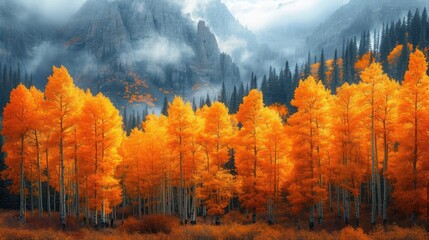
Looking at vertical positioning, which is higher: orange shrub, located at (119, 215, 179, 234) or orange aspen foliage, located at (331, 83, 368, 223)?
orange aspen foliage, located at (331, 83, 368, 223)

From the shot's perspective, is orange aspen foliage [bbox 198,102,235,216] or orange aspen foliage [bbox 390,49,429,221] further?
orange aspen foliage [bbox 198,102,235,216]

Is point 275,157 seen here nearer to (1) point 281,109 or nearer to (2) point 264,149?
(2) point 264,149

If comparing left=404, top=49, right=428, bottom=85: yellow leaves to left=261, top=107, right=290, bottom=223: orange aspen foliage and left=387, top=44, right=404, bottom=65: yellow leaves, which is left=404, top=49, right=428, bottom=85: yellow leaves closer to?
left=261, top=107, right=290, bottom=223: orange aspen foliage

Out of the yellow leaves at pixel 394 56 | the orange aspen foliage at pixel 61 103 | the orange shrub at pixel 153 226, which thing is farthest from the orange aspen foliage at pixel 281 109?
the orange shrub at pixel 153 226

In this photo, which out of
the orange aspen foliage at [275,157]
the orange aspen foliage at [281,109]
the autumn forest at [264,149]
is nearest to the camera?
the autumn forest at [264,149]

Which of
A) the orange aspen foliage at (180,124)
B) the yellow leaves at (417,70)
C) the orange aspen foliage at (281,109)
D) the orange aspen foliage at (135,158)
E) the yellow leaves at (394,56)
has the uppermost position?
the yellow leaves at (394,56)

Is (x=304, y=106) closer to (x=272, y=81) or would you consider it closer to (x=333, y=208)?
(x=333, y=208)

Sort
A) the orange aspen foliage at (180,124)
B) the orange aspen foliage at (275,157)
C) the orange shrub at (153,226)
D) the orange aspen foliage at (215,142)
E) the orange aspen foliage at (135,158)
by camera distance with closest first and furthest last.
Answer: the orange shrub at (153,226)
the orange aspen foliage at (275,157)
the orange aspen foliage at (180,124)
the orange aspen foliage at (215,142)
the orange aspen foliage at (135,158)

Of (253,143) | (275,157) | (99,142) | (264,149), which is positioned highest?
(99,142)

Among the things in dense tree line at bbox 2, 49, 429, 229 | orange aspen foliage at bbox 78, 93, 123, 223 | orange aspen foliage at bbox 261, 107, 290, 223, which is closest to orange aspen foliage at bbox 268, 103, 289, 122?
dense tree line at bbox 2, 49, 429, 229

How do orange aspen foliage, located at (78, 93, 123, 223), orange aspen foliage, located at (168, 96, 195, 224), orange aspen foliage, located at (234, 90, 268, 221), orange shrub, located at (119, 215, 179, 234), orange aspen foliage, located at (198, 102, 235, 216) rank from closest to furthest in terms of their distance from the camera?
1. orange shrub, located at (119, 215, 179, 234)
2. orange aspen foliage, located at (78, 93, 123, 223)
3. orange aspen foliage, located at (234, 90, 268, 221)
4. orange aspen foliage, located at (168, 96, 195, 224)
5. orange aspen foliage, located at (198, 102, 235, 216)

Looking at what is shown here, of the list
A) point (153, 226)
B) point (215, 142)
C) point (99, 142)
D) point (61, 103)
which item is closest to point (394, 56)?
point (215, 142)

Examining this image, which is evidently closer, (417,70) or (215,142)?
(417,70)

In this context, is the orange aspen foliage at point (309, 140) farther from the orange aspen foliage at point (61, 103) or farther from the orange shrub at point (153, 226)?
the orange aspen foliage at point (61, 103)
